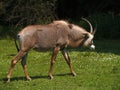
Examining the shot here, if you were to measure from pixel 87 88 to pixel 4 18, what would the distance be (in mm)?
21374

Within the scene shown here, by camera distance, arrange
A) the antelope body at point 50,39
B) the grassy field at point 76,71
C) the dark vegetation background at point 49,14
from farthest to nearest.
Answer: the dark vegetation background at point 49,14, the antelope body at point 50,39, the grassy field at point 76,71

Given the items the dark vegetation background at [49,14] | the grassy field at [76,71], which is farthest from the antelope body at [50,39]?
the dark vegetation background at [49,14]

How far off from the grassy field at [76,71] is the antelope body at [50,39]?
0.50 meters

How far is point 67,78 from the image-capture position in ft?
46.2

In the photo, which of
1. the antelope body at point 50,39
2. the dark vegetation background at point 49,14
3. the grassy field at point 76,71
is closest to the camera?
the grassy field at point 76,71

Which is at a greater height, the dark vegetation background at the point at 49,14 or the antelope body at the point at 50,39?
the antelope body at the point at 50,39

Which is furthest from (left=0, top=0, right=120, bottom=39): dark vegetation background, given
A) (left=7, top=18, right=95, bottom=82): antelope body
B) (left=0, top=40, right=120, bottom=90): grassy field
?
(left=7, top=18, right=95, bottom=82): antelope body

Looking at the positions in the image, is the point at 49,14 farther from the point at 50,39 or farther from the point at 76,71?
the point at 50,39

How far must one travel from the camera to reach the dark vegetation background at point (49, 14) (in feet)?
96.8

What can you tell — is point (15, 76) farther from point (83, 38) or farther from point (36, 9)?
point (36, 9)

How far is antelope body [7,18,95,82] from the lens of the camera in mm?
13836

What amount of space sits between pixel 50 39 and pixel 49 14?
17.8 m

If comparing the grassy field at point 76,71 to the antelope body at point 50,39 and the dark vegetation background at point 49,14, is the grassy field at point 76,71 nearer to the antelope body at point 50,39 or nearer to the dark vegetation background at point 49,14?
the antelope body at point 50,39

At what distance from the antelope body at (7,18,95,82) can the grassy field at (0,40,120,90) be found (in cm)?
50
